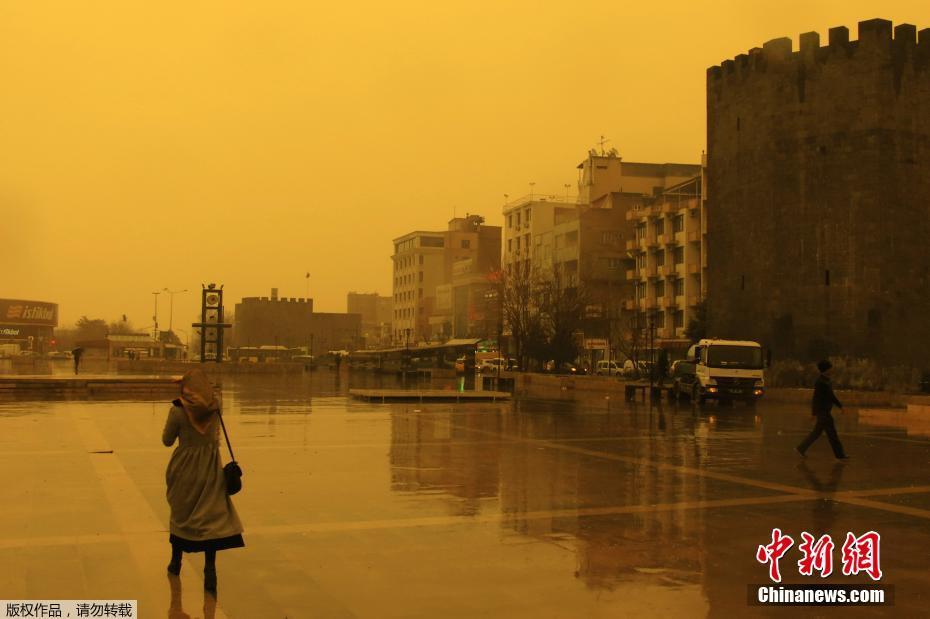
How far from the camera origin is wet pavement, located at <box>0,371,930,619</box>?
6.46m

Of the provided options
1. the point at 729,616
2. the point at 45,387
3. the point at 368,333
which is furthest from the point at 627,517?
the point at 368,333

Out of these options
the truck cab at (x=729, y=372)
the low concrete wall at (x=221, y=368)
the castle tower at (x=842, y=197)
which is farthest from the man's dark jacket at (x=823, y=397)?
the low concrete wall at (x=221, y=368)

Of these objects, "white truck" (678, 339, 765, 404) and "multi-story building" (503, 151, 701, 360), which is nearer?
"white truck" (678, 339, 765, 404)

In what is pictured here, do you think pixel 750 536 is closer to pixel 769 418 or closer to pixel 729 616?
pixel 729 616

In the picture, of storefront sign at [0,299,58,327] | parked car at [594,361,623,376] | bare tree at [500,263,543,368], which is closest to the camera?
bare tree at [500,263,543,368]

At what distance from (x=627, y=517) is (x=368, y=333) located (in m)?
173

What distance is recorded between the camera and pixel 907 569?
7.29 m

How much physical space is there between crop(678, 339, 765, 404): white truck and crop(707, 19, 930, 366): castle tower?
11.5 meters

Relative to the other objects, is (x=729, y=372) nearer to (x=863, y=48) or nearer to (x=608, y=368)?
(x=863, y=48)

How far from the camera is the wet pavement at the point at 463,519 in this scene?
6.46 metres

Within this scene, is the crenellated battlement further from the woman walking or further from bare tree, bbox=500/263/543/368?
the woman walking

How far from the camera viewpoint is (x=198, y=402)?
6.66 meters

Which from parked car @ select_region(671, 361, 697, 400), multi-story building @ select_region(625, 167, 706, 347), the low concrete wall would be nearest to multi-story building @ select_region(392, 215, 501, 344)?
multi-story building @ select_region(625, 167, 706, 347)

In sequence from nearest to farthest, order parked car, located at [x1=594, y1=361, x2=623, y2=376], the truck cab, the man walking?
1. the man walking
2. the truck cab
3. parked car, located at [x1=594, y1=361, x2=623, y2=376]
